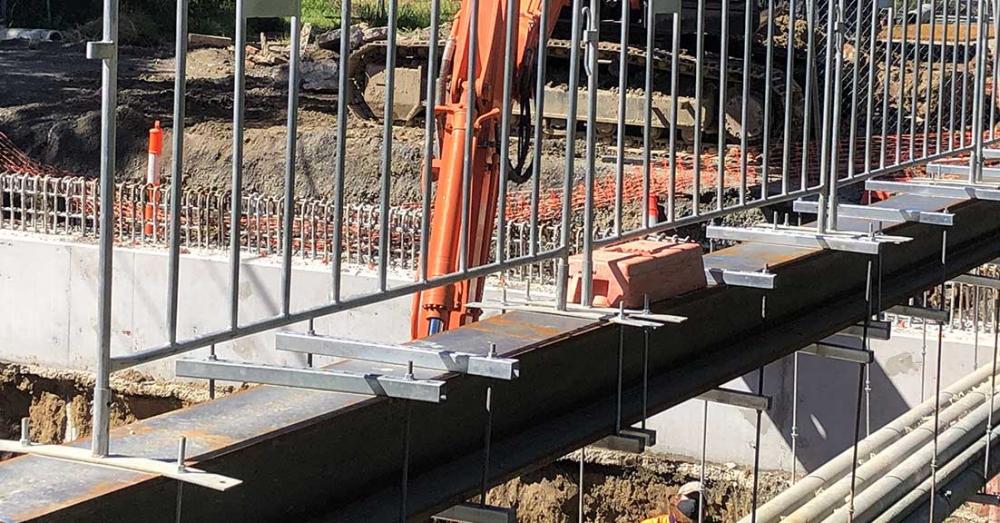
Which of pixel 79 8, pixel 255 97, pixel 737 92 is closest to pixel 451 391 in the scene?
pixel 737 92

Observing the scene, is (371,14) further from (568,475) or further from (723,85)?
(723,85)

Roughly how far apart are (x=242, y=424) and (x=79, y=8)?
33216 millimetres

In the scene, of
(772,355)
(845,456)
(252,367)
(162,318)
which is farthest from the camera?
(162,318)

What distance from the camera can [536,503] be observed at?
12.0 metres

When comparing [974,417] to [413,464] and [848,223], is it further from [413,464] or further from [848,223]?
[413,464]

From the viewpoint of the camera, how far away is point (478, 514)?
350 centimetres

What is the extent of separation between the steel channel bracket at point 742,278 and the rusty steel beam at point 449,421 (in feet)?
0.15

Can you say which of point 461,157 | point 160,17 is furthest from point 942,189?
point 160,17

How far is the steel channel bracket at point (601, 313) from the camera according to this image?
164 inches

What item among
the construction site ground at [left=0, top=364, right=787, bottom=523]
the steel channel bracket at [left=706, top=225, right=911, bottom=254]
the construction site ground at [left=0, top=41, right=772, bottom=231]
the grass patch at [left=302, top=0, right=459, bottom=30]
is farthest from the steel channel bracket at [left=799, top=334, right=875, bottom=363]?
the grass patch at [left=302, top=0, right=459, bottom=30]

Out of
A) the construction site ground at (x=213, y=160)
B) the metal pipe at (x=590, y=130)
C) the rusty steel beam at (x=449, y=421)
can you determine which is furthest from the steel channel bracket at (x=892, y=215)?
the construction site ground at (x=213, y=160)

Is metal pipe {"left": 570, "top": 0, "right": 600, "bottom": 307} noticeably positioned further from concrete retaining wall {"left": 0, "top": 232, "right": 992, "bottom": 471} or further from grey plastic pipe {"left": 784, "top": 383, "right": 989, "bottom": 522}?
concrete retaining wall {"left": 0, "top": 232, "right": 992, "bottom": 471}

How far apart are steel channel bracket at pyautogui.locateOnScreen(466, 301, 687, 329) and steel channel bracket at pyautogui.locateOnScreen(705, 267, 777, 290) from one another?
0.52 meters

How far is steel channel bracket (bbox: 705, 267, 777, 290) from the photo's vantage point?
4.83m
